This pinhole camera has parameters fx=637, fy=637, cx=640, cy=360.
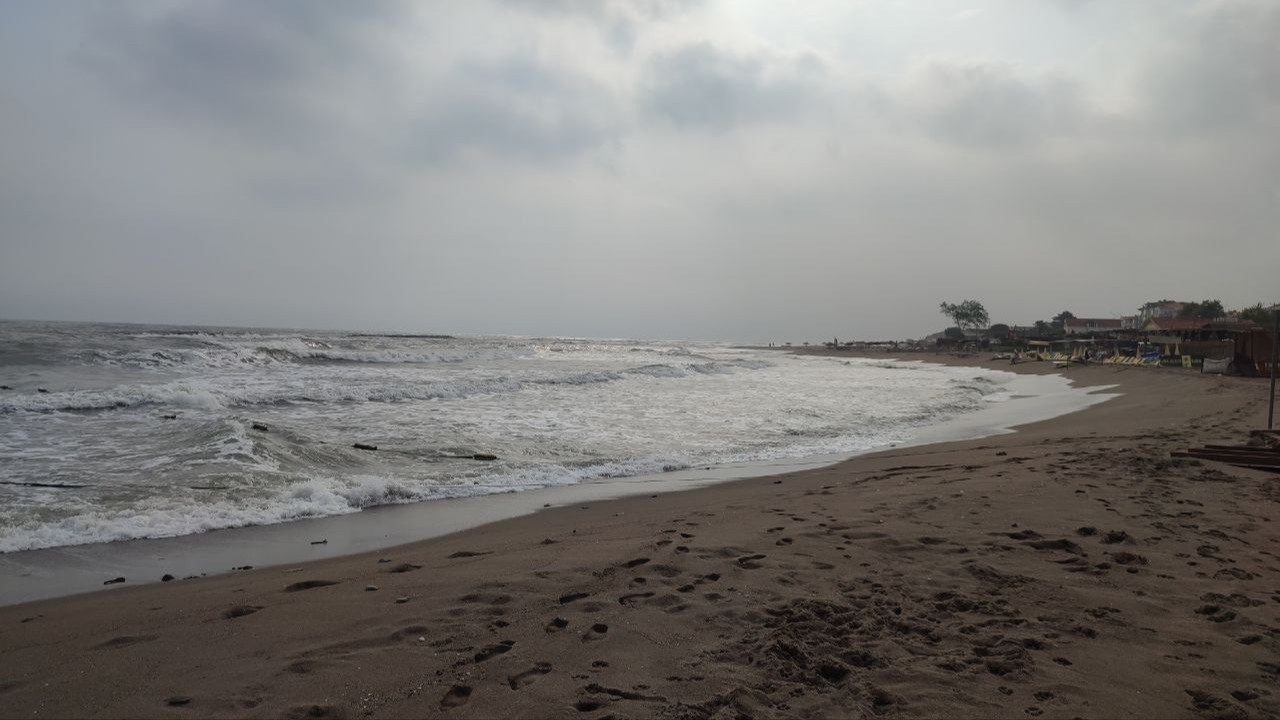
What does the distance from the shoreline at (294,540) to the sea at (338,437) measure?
0.88ft

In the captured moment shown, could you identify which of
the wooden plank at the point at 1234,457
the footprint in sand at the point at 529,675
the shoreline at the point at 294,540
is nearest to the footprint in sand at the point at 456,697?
the footprint in sand at the point at 529,675

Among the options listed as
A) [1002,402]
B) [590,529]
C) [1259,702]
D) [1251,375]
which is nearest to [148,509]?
[590,529]

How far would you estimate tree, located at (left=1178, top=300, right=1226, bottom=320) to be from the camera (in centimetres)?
8394

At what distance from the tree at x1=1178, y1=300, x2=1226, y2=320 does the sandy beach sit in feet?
335

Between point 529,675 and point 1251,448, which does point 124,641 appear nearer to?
point 529,675

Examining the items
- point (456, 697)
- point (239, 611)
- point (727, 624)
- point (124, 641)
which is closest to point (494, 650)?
point (456, 697)

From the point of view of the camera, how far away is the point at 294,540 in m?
5.95

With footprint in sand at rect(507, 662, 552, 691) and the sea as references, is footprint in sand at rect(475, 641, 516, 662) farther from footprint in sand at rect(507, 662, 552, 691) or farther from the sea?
the sea

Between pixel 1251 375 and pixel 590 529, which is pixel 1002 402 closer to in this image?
pixel 1251 375

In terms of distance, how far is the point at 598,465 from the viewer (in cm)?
998

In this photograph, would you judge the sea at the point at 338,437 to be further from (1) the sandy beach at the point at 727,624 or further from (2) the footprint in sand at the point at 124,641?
(2) the footprint in sand at the point at 124,641

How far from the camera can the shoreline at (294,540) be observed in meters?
4.88

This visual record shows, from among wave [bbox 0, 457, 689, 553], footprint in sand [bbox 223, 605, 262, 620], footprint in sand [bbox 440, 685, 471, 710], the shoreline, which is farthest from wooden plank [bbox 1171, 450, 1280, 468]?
footprint in sand [bbox 223, 605, 262, 620]

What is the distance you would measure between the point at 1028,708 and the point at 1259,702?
1.02 meters
